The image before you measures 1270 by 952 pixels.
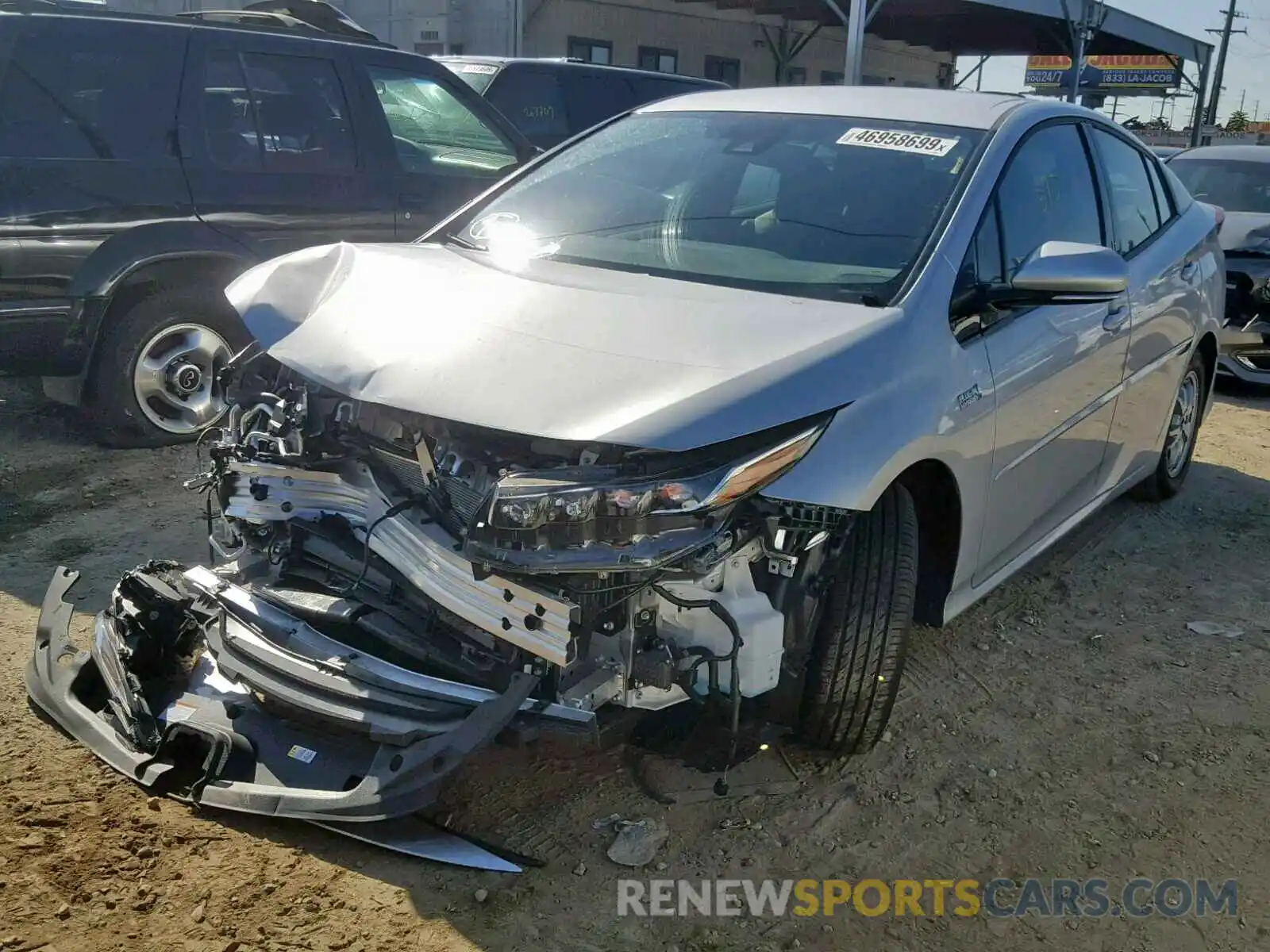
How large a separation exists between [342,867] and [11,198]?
12.3 ft

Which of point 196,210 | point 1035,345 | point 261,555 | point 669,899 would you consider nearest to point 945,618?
point 1035,345

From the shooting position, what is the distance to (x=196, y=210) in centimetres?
564

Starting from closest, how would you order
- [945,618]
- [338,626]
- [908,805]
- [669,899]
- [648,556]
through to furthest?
[648,556], [669,899], [338,626], [908,805], [945,618]

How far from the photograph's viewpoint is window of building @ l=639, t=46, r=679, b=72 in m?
20.1

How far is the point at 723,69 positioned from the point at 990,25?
566 cm

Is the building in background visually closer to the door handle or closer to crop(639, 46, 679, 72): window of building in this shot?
crop(639, 46, 679, 72): window of building

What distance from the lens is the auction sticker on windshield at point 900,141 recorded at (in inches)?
142

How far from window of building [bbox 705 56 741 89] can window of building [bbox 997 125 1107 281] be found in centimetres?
1818

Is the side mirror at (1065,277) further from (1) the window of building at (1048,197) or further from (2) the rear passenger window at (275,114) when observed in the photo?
(2) the rear passenger window at (275,114)

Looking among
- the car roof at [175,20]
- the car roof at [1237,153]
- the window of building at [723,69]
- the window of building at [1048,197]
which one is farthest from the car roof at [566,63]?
the window of building at [723,69]

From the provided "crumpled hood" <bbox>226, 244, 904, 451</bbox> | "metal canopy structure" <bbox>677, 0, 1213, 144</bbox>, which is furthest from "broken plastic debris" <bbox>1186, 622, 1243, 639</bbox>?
"metal canopy structure" <bbox>677, 0, 1213, 144</bbox>

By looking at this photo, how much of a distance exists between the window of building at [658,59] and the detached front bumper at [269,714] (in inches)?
729

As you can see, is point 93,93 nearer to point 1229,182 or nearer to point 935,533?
point 935,533

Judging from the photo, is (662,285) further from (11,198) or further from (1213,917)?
(11,198)
